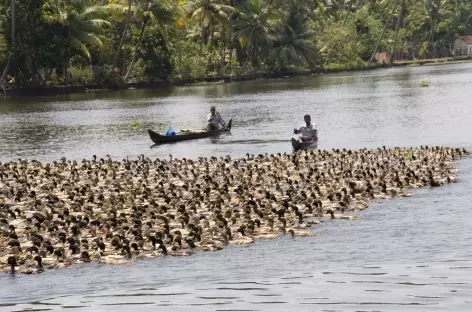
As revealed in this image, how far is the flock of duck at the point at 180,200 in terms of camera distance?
22047 mm

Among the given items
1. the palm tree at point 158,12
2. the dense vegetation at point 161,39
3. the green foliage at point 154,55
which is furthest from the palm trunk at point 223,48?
the palm tree at point 158,12

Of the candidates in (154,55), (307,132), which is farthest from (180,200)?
(154,55)

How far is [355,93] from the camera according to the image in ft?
308

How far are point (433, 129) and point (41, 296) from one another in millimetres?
39188

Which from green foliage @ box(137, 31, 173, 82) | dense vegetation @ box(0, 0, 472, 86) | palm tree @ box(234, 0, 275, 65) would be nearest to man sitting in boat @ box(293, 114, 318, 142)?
dense vegetation @ box(0, 0, 472, 86)

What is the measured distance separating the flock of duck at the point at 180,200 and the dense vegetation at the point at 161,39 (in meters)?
67.0

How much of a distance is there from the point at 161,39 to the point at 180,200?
282 ft

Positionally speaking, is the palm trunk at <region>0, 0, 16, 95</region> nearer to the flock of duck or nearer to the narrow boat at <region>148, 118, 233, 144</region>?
the narrow boat at <region>148, 118, 233, 144</region>

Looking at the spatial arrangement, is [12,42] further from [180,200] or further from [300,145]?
[180,200]

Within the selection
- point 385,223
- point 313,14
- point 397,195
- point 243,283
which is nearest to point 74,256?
point 243,283

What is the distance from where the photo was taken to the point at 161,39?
4380 inches

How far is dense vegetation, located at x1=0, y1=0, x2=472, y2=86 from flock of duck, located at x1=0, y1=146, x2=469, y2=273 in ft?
220

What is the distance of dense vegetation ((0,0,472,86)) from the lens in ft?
334

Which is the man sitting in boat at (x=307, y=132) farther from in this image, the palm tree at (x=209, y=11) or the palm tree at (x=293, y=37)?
the palm tree at (x=293, y=37)
